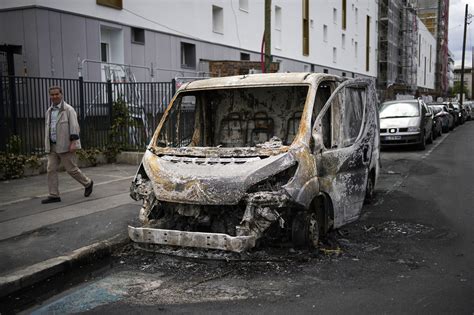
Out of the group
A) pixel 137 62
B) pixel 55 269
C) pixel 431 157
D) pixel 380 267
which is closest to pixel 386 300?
pixel 380 267

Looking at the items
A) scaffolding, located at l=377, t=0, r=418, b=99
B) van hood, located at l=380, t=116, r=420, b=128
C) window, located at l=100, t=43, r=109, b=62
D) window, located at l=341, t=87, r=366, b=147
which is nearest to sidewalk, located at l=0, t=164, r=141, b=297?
window, located at l=341, t=87, r=366, b=147

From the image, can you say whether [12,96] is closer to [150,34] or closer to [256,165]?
[256,165]

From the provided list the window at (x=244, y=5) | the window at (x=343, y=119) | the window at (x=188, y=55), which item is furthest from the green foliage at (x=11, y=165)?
the window at (x=244, y=5)

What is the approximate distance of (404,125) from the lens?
16.9 m

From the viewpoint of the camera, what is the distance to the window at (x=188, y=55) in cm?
2200

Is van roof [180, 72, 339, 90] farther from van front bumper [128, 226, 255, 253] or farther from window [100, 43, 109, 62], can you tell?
window [100, 43, 109, 62]

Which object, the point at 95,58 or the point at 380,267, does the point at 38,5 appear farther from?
the point at 380,267

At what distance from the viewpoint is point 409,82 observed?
2440 inches

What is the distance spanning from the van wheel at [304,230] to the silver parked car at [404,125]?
11991mm

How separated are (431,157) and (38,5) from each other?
12211 mm

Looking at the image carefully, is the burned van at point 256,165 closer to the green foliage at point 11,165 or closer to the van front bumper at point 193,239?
the van front bumper at point 193,239

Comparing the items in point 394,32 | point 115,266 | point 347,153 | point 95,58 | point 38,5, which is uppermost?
point 394,32

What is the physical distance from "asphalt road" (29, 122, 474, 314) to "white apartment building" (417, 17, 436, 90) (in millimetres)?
64160

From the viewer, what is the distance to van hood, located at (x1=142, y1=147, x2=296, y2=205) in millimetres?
5180
